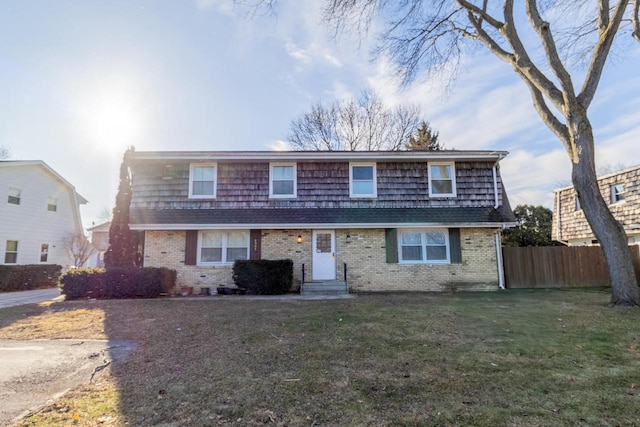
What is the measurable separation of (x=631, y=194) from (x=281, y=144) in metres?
19.1

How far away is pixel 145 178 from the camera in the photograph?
13.0 metres

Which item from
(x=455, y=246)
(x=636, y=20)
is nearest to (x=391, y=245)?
(x=455, y=246)

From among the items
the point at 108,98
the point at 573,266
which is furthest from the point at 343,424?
the point at 573,266

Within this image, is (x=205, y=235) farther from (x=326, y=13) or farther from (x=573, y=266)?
(x=573, y=266)

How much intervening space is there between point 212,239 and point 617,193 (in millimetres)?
18419

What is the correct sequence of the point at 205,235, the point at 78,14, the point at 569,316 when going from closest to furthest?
the point at 569,316
the point at 78,14
the point at 205,235

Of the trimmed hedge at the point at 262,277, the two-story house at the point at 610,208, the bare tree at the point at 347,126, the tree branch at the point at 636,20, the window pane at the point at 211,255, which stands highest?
the bare tree at the point at 347,126

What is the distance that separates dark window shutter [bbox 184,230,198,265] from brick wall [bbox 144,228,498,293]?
18 cm

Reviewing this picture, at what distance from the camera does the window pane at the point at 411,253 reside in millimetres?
12586

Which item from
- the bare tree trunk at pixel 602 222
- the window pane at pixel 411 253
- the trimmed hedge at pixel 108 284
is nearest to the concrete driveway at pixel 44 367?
the trimmed hedge at pixel 108 284

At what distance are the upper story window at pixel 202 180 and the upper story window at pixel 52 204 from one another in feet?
37.9

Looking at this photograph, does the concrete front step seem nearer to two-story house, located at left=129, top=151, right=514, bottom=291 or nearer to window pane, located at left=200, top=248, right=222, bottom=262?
two-story house, located at left=129, top=151, right=514, bottom=291

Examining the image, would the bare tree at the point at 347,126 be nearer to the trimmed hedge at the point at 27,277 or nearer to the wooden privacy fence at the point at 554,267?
the wooden privacy fence at the point at 554,267

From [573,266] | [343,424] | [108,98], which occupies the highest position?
[108,98]
